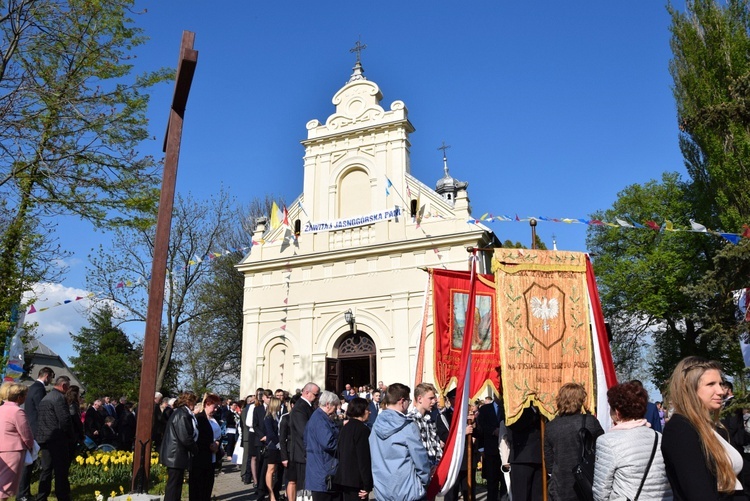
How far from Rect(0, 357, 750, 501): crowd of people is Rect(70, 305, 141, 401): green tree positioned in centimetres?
2667

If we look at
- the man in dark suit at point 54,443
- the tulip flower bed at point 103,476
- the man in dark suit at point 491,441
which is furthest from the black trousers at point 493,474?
the man in dark suit at point 54,443

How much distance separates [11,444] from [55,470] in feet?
6.98

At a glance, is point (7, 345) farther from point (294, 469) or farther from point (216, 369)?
point (216, 369)

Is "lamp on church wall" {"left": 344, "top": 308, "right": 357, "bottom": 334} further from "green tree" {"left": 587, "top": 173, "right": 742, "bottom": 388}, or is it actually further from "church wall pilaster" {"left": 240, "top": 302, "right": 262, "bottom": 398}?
"green tree" {"left": 587, "top": 173, "right": 742, "bottom": 388}

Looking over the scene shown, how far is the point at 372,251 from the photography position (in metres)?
22.3

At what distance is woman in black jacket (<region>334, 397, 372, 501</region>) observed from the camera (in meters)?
6.28

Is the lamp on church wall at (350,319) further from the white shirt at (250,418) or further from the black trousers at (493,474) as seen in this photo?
the black trousers at (493,474)

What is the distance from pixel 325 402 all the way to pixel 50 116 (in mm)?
8485

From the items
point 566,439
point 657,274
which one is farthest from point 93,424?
point 657,274

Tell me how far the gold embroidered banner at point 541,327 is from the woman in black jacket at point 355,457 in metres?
1.94

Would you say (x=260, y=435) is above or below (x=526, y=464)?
above

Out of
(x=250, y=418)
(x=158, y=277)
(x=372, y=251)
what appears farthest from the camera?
(x=372, y=251)

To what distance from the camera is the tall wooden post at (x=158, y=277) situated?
18.9 feet

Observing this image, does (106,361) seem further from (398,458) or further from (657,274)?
(398,458)
